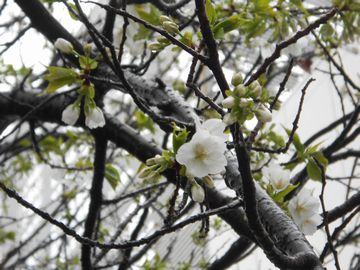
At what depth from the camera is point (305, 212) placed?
1.15 m

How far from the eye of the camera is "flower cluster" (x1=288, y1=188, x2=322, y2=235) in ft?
3.74

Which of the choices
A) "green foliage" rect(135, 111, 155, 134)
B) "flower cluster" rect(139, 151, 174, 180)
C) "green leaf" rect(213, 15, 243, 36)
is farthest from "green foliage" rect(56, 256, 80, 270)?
"green leaf" rect(213, 15, 243, 36)

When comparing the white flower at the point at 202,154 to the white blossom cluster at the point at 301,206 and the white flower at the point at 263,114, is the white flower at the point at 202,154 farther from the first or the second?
the white blossom cluster at the point at 301,206

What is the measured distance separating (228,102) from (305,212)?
517 millimetres

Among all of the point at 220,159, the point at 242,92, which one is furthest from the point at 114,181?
the point at 242,92

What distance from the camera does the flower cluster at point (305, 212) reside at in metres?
1.14

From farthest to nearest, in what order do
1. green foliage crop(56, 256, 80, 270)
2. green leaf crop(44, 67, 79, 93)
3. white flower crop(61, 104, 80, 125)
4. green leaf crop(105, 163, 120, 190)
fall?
green foliage crop(56, 256, 80, 270) → green leaf crop(105, 163, 120, 190) → white flower crop(61, 104, 80, 125) → green leaf crop(44, 67, 79, 93)

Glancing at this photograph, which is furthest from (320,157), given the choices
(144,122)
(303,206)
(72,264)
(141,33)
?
(72,264)

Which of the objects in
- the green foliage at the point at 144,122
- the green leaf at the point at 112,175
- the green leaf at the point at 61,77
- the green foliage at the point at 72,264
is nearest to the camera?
the green leaf at the point at 61,77

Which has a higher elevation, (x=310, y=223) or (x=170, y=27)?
(x=170, y=27)

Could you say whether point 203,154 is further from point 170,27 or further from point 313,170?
point 313,170

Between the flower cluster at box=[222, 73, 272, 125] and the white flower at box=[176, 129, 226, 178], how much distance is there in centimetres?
11

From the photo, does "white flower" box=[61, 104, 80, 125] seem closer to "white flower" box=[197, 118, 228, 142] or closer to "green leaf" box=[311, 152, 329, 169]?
"white flower" box=[197, 118, 228, 142]

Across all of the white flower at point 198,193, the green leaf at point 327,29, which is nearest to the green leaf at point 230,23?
the white flower at point 198,193
